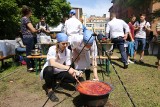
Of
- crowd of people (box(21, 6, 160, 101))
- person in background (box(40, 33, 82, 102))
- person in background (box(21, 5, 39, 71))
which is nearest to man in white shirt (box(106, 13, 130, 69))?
crowd of people (box(21, 6, 160, 101))

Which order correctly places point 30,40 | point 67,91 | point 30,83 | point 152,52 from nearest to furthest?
point 67,91 < point 30,83 < point 30,40 < point 152,52

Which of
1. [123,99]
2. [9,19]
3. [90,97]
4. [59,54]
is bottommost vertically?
[123,99]

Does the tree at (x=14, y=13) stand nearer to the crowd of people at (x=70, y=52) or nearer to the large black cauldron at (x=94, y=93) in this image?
the crowd of people at (x=70, y=52)

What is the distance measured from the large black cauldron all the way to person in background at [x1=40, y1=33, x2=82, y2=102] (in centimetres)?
65

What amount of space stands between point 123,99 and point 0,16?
12.5 meters

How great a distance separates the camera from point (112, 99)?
4961 millimetres

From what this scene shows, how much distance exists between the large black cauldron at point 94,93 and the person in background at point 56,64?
25.7 inches

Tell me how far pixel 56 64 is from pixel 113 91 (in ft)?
5.88

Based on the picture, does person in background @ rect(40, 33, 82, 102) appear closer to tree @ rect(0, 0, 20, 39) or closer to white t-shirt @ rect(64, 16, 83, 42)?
white t-shirt @ rect(64, 16, 83, 42)

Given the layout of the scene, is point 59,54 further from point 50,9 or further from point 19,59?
point 50,9

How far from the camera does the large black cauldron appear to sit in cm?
392

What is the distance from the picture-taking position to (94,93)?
13.1 feet

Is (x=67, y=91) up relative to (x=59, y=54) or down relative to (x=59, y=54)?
down

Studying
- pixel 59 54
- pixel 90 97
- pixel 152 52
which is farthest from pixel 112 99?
pixel 152 52
